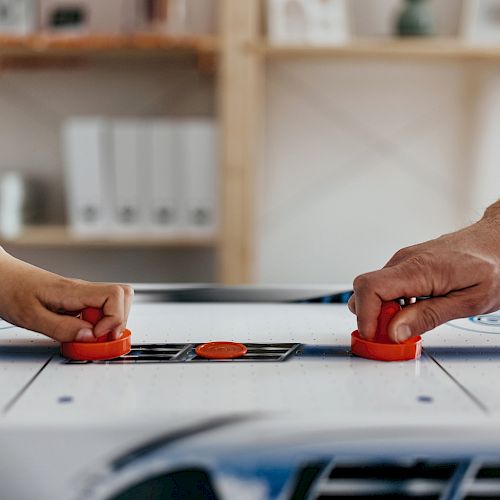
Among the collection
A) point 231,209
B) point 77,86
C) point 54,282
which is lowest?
point 231,209

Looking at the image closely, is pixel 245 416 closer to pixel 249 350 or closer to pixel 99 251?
pixel 249 350

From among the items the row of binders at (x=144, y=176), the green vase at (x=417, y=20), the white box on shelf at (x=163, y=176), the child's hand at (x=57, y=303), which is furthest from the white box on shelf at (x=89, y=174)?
the child's hand at (x=57, y=303)

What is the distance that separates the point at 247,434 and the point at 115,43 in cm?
146

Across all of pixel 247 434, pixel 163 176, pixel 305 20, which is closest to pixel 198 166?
pixel 163 176

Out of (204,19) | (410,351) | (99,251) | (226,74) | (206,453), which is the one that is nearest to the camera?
(206,453)

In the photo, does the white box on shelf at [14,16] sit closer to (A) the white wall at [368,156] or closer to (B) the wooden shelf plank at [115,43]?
(B) the wooden shelf plank at [115,43]

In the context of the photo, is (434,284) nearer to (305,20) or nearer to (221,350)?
(221,350)

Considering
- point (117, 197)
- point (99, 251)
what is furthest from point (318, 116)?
point (99, 251)

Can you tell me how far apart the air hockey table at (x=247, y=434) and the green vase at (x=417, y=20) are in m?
1.39

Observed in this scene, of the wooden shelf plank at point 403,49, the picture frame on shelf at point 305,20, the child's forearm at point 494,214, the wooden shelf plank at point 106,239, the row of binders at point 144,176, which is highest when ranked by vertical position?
the picture frame on shelf at point 305,20

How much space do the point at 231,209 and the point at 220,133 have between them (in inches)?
7.7

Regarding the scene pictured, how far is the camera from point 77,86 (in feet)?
6.57

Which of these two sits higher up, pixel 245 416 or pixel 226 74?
pixel 226 74

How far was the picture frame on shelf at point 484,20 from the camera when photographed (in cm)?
182
